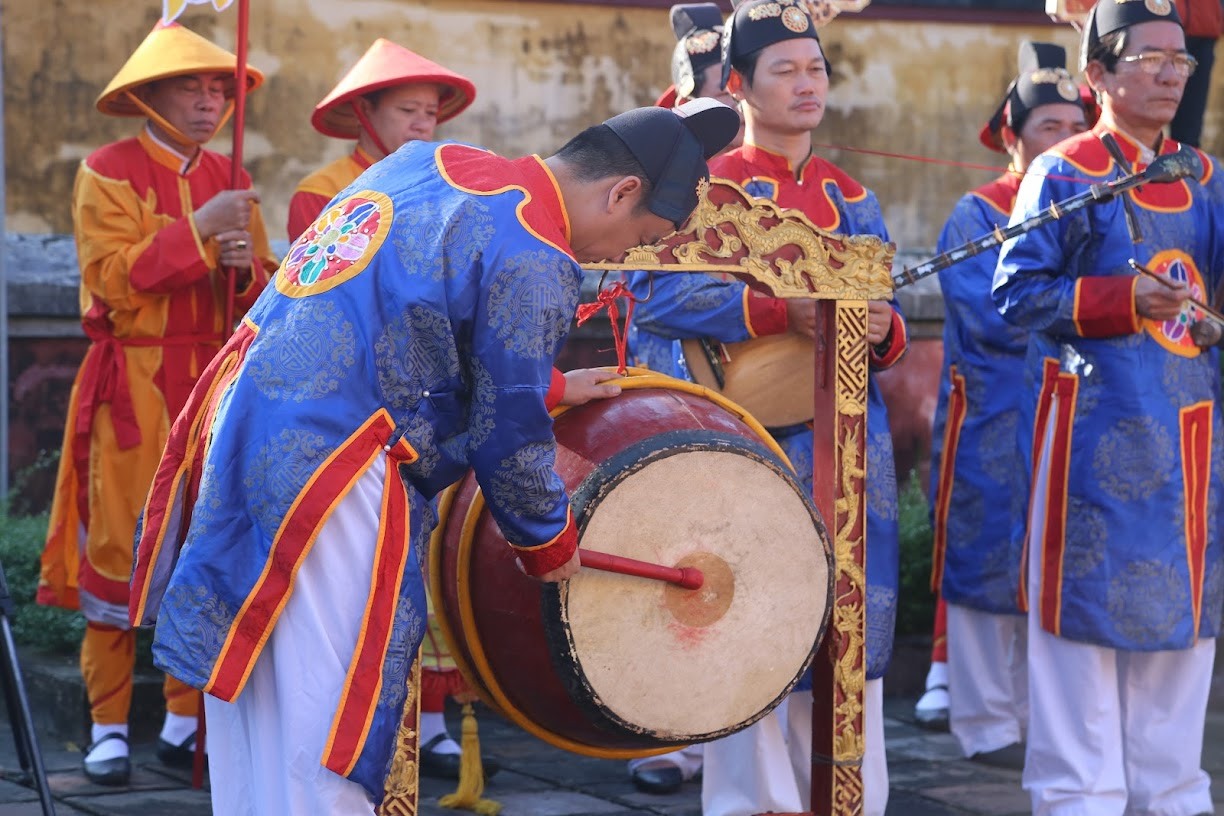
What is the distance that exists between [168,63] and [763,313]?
1984mm

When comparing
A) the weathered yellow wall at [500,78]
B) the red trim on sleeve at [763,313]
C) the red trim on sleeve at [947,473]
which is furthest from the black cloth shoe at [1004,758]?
the weathered yellow wall at [500,78]

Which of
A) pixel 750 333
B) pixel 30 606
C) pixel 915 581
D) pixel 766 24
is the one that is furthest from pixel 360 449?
pixel 915 581

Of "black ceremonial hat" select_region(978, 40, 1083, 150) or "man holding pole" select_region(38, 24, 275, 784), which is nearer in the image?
"man holding pole" select_region(38, 24, 275, 784)

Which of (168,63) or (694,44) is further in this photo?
(694,44)

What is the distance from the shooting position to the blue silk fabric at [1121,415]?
15.2 ft

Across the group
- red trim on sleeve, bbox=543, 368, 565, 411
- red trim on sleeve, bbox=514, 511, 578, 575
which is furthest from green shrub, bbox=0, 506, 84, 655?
red trim on sleeve, bbox=514, 511, 578, 575

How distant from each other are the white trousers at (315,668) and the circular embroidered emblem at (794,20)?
6.50ft

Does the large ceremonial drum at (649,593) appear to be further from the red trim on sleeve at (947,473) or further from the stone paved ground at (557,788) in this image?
the red trim on sleeve at (947,473)

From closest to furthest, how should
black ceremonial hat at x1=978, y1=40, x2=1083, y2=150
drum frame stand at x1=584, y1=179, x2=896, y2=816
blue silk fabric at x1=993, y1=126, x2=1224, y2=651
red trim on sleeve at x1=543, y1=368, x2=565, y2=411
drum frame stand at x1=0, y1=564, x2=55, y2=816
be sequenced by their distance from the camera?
1. red trim on sleeve at x1=543, y1=368, x2=565, y2=411
2. drum frame stand at x1=0, y1=564, x2=55, y2=816
3. drum frame stand at x1=584, y1=179, x2=896, y2=816
4. blue silk fabric at x1=993, y1=126, x2=1224, y2=651
5. black ceremonial hat at x1=978, y1=40, x2=1083, y2=150

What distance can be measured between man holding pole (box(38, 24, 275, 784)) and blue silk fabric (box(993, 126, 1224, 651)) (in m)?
2.21

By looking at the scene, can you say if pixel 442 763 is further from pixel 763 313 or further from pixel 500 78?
pixel 500 78

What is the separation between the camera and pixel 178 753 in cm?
530

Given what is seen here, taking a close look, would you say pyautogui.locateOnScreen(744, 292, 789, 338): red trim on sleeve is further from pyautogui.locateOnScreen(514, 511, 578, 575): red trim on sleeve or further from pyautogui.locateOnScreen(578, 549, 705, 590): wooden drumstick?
pyautogui.locateOnScreen(514, 511, 578, 575): red trim on sleeve

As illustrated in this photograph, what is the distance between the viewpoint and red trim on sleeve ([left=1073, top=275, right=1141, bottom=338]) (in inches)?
180
